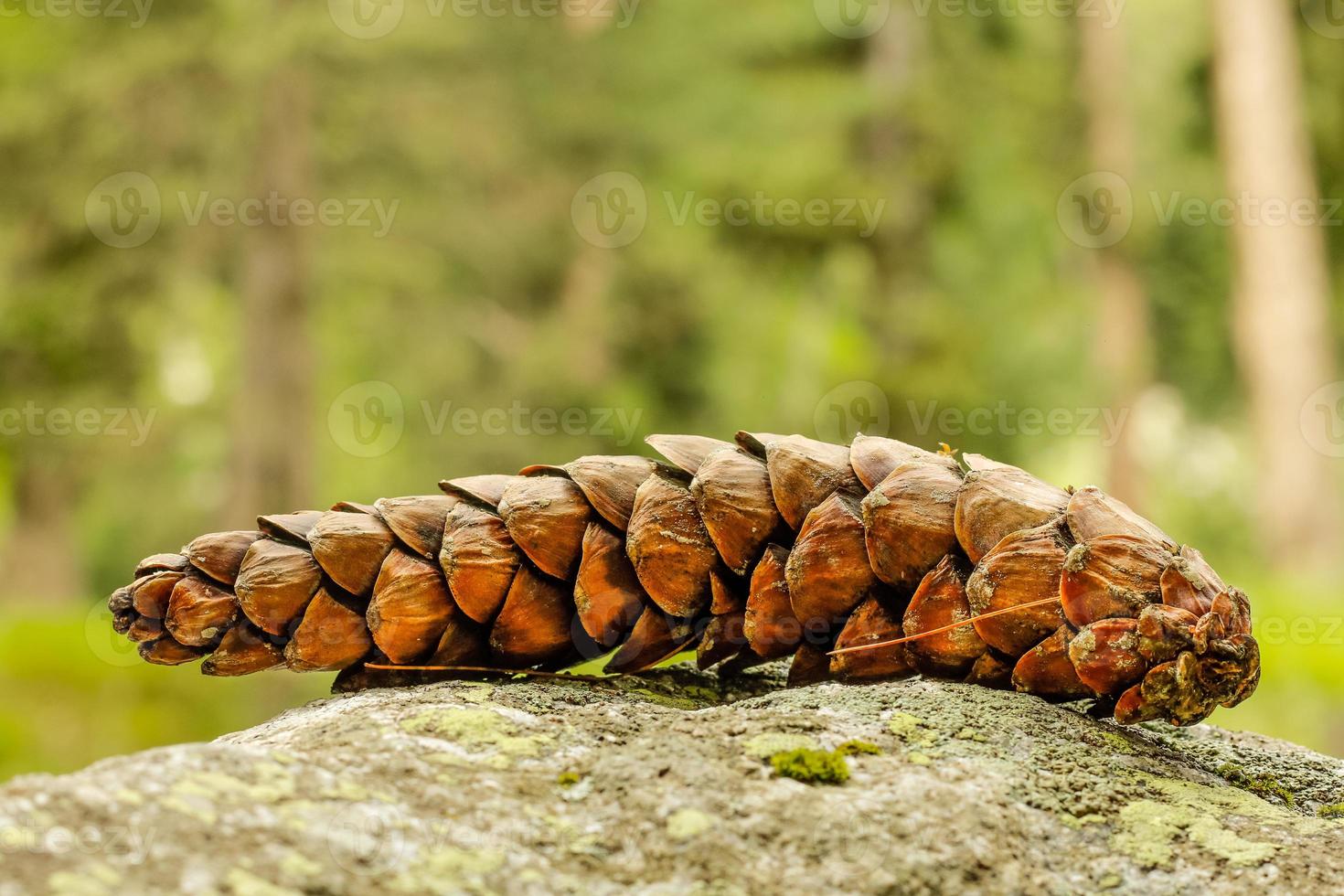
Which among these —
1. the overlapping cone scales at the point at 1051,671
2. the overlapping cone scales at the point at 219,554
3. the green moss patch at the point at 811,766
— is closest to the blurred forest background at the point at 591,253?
the overlapping cone scales at the point at 1051,671

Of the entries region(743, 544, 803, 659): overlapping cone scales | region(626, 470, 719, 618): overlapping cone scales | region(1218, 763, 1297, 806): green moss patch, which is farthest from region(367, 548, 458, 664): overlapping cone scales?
region(1218, 763, 1297, 806): green moss patch

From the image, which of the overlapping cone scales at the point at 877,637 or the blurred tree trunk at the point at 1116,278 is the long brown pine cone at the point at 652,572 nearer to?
the overlapping cone scales at the point at 877,637

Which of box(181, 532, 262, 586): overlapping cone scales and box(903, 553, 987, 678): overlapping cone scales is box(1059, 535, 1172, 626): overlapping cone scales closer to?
box(903, 553, 987, 678): overlapping cone scales

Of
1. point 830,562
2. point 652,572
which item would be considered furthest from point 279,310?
point 830,562

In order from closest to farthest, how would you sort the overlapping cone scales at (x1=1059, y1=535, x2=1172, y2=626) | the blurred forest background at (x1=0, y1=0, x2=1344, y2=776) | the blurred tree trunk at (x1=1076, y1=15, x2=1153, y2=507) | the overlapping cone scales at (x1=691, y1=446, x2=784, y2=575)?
the overlapping cone scales at (x1=1059, y1=535, x2=1172, y2=626), the overlapping cone scales at (x1=691, y1=446, x2=784, y2=575), the blurred forest background at (x1=0, y1=0, x2=1344, y2=776), the blurred tree trunk at (x1=1076, y1=15, x2=1153, y2=507)

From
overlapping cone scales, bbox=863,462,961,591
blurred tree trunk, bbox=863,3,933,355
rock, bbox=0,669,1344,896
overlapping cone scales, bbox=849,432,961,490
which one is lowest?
rock, bbox=0,669,1344,896

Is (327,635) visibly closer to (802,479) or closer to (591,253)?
(802,479)

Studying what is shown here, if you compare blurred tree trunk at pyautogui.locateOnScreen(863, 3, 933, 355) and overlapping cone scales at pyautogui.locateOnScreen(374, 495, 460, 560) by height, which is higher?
blurred tree trunk at pyautogui.locateOnScreen(863, 3, 933, 355)
